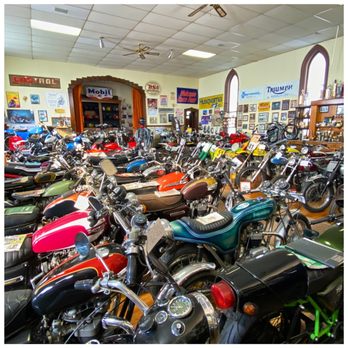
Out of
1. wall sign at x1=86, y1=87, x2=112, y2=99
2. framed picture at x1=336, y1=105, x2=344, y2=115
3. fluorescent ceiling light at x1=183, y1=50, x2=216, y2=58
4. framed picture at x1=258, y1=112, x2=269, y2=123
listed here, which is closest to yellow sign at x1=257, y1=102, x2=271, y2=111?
framed picture at x1=258, y1=112, x2=269, y2=123

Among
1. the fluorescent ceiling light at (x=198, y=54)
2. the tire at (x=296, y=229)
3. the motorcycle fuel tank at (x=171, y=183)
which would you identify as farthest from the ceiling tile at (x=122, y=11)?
the tire at (x=296, y=229)

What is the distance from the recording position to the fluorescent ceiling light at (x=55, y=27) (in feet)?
16.1

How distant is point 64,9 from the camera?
4.23m

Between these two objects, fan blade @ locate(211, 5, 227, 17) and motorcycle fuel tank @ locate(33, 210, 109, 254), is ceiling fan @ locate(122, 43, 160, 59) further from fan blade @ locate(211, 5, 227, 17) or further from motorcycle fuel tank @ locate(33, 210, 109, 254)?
motorcycle fuel tank @ locate(33, 210, 109, 254)

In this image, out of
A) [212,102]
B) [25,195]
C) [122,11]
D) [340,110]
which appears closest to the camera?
[25,195]

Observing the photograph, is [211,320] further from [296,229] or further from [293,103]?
[293,103]

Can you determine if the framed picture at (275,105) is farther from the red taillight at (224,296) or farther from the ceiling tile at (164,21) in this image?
the red taillight at (224,296)

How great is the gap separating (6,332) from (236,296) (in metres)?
1.03

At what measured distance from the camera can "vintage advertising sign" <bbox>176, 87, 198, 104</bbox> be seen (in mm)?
10341

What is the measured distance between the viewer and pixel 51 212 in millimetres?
2072

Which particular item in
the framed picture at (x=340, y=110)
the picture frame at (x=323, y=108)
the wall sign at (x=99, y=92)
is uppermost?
the wall sign at (x=99, y=92)

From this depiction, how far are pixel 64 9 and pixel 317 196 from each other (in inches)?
212

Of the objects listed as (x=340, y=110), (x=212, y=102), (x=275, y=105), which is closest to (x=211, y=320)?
(x=340, y=110)

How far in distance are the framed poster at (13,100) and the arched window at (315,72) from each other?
8682mm
